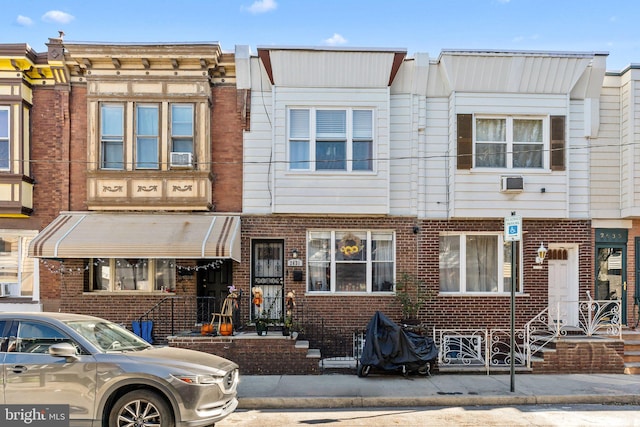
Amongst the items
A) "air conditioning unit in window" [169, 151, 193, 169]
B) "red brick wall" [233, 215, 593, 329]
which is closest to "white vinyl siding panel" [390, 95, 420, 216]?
"red brick wall" [233, 215, 593, 329]

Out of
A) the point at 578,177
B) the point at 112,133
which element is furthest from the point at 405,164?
the point at 112,133

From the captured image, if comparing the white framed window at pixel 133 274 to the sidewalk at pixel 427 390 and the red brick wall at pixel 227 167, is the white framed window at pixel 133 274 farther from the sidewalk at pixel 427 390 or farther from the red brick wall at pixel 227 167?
the sidewalk at pixel 427 390

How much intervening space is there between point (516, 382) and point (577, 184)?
5412 mm

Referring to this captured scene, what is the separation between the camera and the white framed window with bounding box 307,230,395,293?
12.7 meters

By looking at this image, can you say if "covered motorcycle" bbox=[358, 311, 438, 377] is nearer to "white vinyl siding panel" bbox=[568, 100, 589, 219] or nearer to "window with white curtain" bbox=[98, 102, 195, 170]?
"white vinyl siding panel" bbox=[568, 100, 589, 219]

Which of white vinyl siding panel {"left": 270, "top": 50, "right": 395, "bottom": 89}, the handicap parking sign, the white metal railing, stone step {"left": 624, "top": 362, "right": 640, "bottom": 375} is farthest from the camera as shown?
white vinyl siding panel {"left": 270, "top": 50, "right": 395, "bottom": 89}

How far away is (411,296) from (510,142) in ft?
14.9

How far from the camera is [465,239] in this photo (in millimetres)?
12883

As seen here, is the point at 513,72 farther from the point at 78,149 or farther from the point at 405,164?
the point at 78,149

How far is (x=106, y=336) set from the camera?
709 centimetres

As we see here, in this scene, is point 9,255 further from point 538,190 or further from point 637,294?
point 637,294

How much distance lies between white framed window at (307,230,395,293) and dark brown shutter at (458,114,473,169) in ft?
8.20

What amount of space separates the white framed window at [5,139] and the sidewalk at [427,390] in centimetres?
791

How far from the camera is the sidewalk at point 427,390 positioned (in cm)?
876
